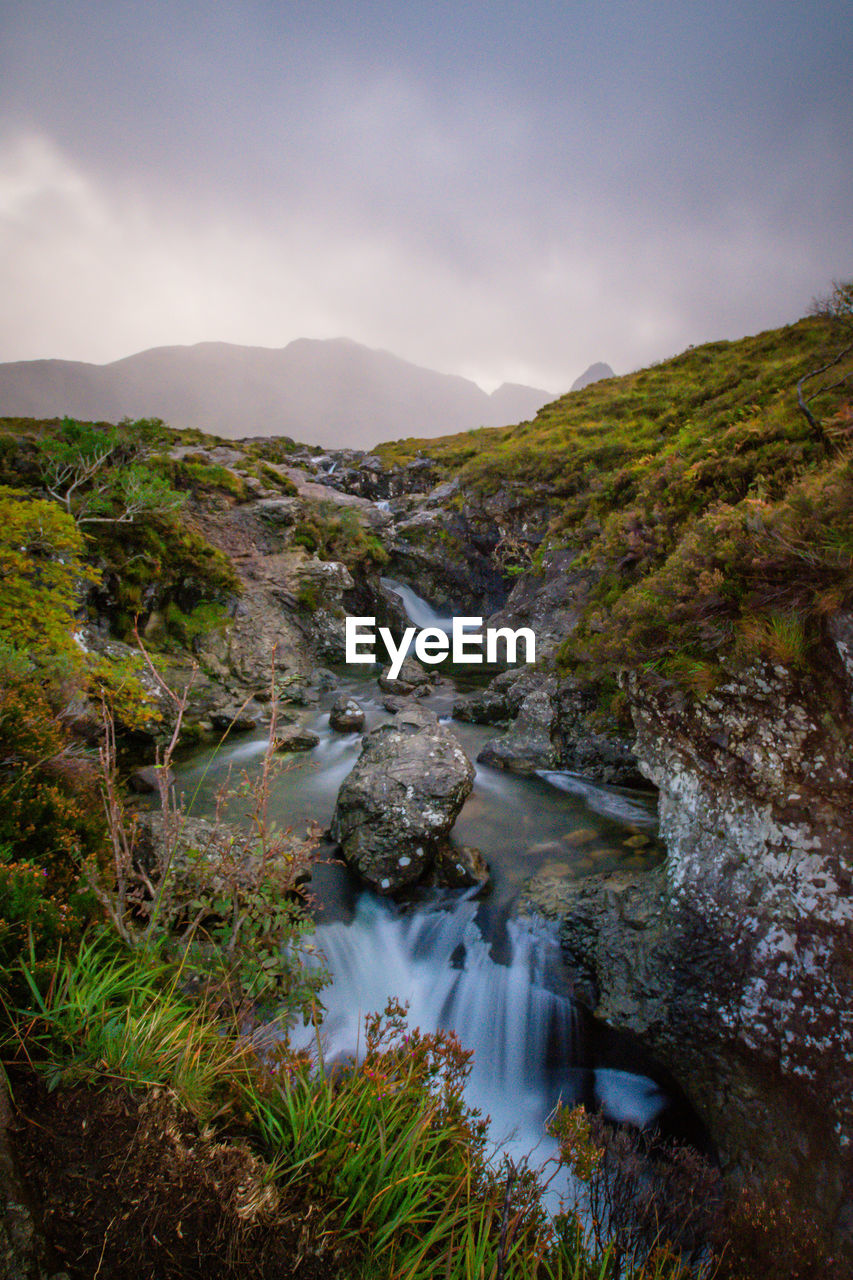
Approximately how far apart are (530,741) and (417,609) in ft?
53.3

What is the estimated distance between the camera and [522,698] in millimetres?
14016

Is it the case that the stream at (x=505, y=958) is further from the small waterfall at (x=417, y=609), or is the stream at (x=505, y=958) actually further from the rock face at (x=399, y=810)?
the small waterfall at (x=417, y=609)

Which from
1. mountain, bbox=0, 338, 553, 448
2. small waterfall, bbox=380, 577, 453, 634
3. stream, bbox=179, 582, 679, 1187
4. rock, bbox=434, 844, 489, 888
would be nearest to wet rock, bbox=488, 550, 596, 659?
stream, bbox=179, 582, 679, 1187

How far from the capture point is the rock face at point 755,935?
454 centimetres

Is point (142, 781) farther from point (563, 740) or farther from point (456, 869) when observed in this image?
point (563, 740)

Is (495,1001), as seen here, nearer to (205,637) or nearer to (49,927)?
(49,927)

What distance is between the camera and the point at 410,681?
63.0 feet

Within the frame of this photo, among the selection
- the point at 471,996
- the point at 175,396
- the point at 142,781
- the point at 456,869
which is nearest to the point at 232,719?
the point at 142,781

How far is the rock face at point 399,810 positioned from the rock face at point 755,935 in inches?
103

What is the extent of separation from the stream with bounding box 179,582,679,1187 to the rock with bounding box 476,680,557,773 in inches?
25.4

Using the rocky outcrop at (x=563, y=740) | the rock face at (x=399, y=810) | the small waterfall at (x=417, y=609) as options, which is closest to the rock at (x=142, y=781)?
the rock face at (x=399, y=810)

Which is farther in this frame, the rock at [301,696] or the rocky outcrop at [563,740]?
the rock at [301,696]

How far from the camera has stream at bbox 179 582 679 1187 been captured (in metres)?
5.71

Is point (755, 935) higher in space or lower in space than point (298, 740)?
lower
